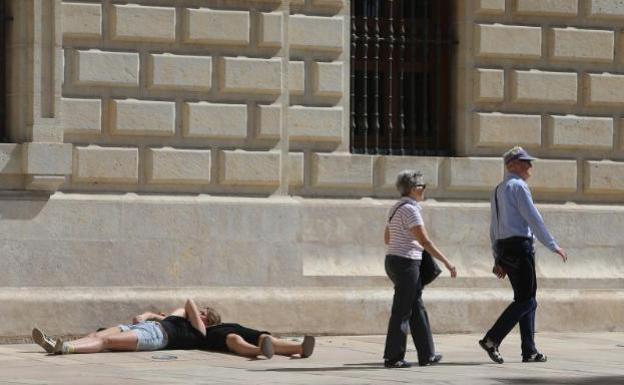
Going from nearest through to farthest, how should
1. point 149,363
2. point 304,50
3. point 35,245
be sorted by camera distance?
1. point 149,363
2. point 35,245
3. point 304,50

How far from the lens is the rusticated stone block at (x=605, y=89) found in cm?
1941

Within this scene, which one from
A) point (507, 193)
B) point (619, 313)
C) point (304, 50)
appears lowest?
point (619, 313)

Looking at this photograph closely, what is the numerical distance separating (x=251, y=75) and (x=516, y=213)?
376cm

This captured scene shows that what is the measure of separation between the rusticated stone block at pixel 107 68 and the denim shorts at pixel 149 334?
2.61 m

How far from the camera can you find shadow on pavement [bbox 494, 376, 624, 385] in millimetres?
13465

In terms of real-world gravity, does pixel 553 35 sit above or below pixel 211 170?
above

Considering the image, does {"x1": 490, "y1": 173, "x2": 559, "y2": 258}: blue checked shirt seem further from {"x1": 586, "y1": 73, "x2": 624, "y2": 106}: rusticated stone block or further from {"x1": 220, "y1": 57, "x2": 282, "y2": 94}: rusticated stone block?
{"x1": 586, "y1": 73, "x2": 624, "y2": 106}: rusticated stone block

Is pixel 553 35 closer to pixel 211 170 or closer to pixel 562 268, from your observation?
pixel 562 268

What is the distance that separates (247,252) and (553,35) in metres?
4.29

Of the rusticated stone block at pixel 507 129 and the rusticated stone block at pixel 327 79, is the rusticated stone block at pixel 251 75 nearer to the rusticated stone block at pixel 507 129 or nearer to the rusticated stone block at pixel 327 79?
the rusticated stone block at pixel 327 79

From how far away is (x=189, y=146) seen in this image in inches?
689

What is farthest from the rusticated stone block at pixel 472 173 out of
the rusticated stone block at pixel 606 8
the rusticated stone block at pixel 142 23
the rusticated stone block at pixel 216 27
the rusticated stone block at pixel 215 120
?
the rusticated stone block at pixel 142 23

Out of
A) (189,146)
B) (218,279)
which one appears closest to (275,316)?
(218,279)

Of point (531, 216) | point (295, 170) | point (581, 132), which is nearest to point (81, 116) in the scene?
point (295, 170)
